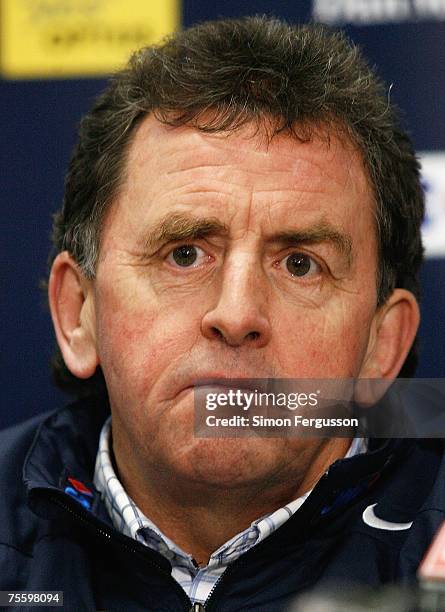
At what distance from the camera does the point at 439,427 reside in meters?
2.01

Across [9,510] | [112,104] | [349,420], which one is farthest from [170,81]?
[9,510]

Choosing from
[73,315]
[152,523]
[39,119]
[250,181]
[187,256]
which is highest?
[39,119]

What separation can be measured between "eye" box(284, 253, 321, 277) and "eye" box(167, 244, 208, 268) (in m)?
0.16

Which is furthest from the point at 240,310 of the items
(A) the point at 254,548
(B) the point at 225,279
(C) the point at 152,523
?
(C) the point at 152,523

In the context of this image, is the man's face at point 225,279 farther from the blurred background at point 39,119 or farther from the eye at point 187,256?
the blurred background at point 39,119

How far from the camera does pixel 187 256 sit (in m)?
1.88

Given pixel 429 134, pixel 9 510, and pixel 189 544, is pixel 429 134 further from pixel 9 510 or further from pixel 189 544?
pixel 9 510

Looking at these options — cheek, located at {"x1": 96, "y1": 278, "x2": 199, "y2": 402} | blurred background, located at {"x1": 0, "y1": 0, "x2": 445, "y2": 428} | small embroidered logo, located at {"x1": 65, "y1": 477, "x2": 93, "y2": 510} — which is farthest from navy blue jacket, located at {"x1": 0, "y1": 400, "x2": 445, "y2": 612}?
blurred background, located at {"x1": 0, "y1": 0, "x2": 445, "y2": 428}

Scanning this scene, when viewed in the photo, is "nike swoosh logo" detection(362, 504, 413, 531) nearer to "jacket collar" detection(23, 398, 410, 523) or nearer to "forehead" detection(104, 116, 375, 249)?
"jacket collar" detection(23, 398, 410, 523)

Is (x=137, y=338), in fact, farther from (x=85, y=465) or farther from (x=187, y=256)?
(x=85, y=465)

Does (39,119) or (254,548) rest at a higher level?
(39,119)

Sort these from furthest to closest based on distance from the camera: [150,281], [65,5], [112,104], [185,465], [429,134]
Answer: [65,5]
[429,134]
[112,104]
[150,281]
[185,465]

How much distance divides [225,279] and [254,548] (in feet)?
1.54

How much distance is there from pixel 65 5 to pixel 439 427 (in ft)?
5.16
